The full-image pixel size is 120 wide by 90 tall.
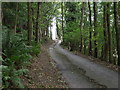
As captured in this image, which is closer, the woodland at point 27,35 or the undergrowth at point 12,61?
the undergrowth at point 12,61

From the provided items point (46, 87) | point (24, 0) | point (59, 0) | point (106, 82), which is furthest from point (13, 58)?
point (59, 0)

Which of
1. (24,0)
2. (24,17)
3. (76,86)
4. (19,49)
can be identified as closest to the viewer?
(76,86)

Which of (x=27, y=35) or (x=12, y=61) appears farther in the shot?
→ (x=27, y=35)

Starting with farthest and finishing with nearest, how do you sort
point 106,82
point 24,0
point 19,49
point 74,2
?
point 74,2 → point 24,0 → point 19,49 → point 106,82

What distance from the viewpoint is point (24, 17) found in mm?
15500

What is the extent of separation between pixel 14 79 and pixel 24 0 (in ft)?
36.9

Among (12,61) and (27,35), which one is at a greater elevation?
(27,35)

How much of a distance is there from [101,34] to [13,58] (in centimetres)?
1053

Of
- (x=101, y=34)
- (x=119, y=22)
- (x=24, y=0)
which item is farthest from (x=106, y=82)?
(x=24, y=0)

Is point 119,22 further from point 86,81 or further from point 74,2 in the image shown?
point 74,2

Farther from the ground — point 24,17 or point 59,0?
point 59,0

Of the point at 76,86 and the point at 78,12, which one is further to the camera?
the point at 78,12

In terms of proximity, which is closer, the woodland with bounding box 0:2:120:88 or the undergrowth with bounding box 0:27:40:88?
the undergrowth with bounding box 0:27:40:88

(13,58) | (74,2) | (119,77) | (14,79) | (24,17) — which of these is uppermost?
(74,2)
